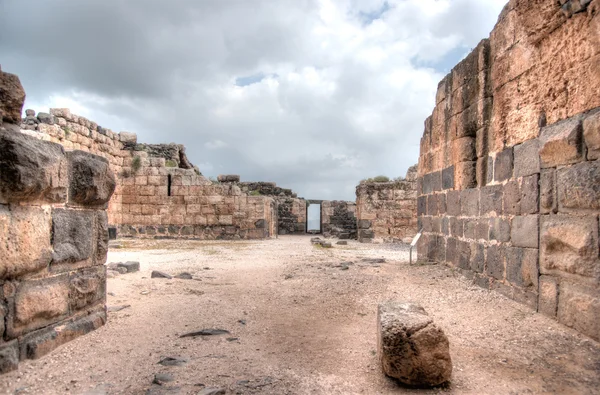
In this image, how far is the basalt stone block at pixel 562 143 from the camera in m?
3.54

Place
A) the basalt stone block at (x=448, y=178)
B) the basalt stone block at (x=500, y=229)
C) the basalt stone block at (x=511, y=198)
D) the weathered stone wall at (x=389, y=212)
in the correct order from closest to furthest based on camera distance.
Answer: the basalt stone block at (x=511, y=198) < the basalt stone block at (x=500, y=229) < the basalt stone block at (x=448, y=178) < the weathered stone wall at (x=389, y=212)

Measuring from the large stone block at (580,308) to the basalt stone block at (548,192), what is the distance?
0.72 metres

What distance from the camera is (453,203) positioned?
6.81m

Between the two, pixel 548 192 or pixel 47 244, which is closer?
pixel 47 244

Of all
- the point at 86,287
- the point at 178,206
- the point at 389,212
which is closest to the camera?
the point at 86,287

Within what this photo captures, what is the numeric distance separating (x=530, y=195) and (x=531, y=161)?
1.21 feet

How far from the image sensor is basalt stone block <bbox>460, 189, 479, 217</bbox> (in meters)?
5.93

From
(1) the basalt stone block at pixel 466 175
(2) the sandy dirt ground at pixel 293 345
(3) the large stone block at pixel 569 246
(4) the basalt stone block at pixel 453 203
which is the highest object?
(1) the basalt stone block at pixel 466 175

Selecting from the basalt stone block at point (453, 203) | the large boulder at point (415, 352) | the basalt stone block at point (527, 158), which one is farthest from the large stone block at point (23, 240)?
the basalt stone block at point (453, 203)

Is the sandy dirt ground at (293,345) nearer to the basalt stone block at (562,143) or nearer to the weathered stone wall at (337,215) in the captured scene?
the basalt stone block at (562,143)

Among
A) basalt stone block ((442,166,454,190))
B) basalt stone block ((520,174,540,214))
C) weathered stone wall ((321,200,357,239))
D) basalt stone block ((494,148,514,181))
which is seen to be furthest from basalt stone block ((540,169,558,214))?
weathered stone wall ((321,200,357,239))

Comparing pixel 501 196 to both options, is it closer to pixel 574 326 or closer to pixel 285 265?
pixel 574 326

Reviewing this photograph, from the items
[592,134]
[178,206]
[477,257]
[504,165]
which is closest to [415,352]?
[592,134]

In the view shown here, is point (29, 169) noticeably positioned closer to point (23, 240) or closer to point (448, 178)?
point (23, 240)
